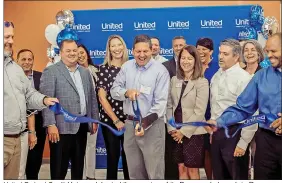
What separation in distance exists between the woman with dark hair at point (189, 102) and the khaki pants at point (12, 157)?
4.25ft

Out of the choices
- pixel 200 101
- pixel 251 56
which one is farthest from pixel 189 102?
pixel 251 56

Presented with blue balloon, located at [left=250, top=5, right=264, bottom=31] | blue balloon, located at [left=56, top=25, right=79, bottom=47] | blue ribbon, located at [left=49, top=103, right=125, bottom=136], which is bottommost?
blue ribbon, located at [left=49, top=103, right=125, bottom=136]

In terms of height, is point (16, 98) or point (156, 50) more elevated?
point (156, 50)

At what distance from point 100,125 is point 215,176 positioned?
1075 millimetres

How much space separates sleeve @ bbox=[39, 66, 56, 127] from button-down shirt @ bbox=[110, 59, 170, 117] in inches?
21.0

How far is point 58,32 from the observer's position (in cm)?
392

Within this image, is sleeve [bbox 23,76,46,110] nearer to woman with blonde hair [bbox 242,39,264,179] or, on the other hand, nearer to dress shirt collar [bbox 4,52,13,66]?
dress shirt collar [bbox 4,52,13,66]

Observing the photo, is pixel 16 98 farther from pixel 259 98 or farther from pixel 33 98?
Answer: pixel 259 98

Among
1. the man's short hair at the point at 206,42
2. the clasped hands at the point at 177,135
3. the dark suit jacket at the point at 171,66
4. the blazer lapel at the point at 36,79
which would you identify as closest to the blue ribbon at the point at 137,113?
the clasped hands at the point at 177,135

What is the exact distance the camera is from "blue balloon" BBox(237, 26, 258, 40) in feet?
12.6

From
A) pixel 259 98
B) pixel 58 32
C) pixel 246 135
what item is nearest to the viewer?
pixel 259 98

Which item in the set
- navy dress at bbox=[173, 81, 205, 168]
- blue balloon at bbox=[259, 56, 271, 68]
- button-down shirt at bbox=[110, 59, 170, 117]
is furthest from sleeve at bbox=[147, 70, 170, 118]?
blue balloon at bbox=[259, 56, 271, 68]

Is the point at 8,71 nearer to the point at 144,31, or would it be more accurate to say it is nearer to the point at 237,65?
the point at 144,31

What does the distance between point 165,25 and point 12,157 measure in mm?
1714
